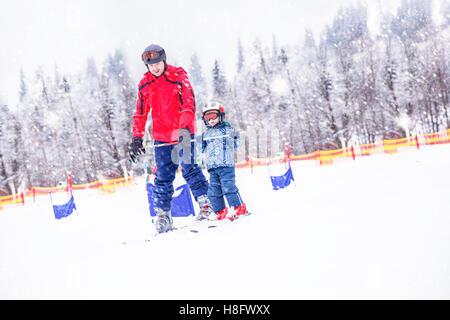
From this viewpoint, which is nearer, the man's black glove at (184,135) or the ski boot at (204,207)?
the man's black glove at (184,135)

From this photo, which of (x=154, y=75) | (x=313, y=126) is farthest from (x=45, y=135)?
(x=154, y=75)

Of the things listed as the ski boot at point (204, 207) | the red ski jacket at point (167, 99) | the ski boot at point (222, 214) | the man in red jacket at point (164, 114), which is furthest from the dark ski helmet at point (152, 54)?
the ski boot at point (222, 214)

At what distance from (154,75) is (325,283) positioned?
2.94 metres

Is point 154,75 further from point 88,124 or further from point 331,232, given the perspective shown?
point 88,124

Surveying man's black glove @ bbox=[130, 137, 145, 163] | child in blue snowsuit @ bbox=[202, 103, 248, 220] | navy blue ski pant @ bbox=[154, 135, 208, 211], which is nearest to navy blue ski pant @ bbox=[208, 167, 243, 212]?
child in blue snowsuit @ bbox=[202, 103, 248, 220]

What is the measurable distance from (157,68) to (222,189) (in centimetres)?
162

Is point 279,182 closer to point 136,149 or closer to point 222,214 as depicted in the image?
point 222,214

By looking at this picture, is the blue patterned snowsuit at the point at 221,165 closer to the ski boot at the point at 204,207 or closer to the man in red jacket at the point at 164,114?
the ski boot at the point at 204,207

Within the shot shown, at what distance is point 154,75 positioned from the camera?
11.2 ft

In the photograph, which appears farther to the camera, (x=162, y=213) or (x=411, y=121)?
(x=411, y=121)

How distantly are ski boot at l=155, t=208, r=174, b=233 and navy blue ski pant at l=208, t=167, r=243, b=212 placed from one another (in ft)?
1.83

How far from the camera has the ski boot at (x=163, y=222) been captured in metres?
3.15

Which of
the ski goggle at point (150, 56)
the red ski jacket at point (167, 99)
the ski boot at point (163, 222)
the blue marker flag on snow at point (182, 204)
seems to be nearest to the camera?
the ski boot at point (163, 222)
